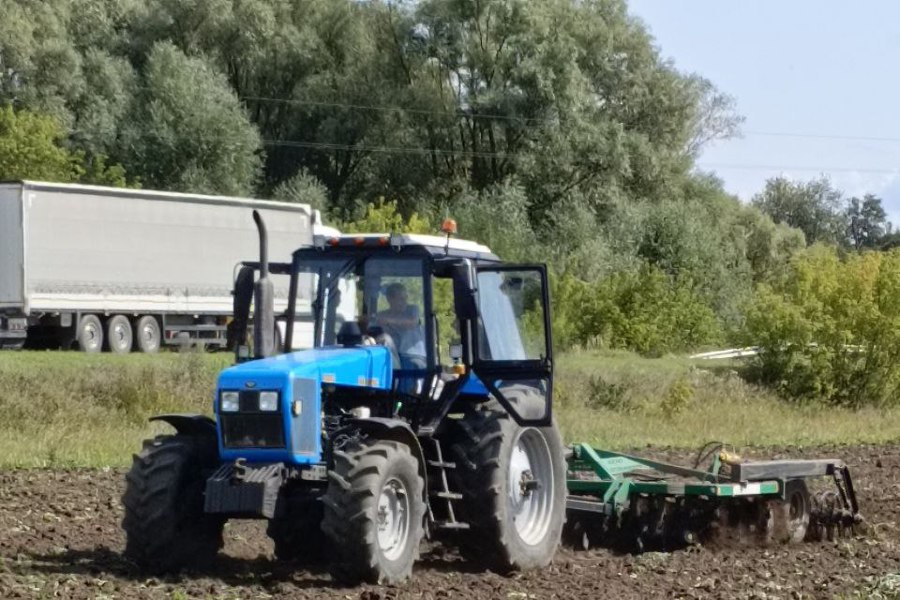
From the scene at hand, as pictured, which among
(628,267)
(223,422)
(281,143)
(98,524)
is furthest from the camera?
(281,143)

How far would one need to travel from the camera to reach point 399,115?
53.8 metres

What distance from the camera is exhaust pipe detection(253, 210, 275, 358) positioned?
1047 centimetres

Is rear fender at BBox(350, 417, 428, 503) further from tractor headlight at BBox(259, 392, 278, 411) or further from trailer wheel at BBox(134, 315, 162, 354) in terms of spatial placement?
trailer wheel at BBox(134, 315, 162, 354)

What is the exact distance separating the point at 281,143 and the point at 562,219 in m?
11.6

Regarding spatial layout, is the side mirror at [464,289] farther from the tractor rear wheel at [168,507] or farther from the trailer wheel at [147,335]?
the trailer wheel at [147,335]

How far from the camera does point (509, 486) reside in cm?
1165

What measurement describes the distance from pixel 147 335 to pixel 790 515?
24.2 m

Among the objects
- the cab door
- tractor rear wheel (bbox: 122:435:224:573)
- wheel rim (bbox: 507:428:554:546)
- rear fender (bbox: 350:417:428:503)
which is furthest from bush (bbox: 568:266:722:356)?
tractor rear wheel (bbox: 122:435:224:573)

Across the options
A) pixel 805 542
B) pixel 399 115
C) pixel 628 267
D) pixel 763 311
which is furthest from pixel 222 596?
pixel 399 115

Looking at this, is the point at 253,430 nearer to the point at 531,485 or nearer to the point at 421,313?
the point at 421,313

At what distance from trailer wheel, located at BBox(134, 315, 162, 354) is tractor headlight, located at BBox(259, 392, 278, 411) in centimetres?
2556

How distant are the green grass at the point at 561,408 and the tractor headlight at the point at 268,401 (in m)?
8.36

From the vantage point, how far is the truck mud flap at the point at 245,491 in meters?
10.3

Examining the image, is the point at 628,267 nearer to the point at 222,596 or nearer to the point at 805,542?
the point at 805,542
